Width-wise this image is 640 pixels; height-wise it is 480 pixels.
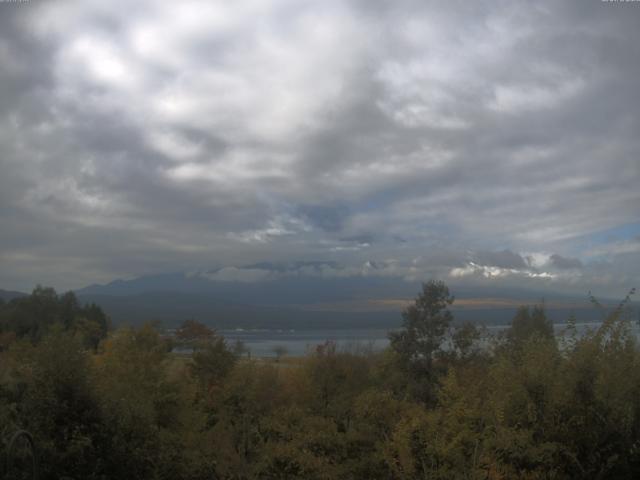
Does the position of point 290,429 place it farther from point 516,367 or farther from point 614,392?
point 614,392

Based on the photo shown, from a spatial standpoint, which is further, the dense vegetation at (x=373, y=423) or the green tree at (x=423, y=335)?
the green tree at (x=423, y=335)

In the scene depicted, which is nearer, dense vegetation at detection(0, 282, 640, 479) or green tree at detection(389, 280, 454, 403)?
dense vegetation at detection(0, 282, 640, 479)

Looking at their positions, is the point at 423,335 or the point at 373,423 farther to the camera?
the point at 423,335

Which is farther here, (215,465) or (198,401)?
(198,401)

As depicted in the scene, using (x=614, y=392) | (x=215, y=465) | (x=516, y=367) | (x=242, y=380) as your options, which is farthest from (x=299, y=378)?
(x=614, y=392)

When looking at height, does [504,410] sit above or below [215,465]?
above

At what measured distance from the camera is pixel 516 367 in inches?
761

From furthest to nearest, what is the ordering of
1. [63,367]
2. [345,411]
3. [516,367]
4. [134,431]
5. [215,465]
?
[345,411] < [215,465] < [516,367] < [134,431] < [63,367]

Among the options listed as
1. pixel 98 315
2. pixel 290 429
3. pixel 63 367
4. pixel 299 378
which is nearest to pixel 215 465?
pixel 290 429

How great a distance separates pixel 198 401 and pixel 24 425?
92.6ft

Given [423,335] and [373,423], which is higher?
[423,335]

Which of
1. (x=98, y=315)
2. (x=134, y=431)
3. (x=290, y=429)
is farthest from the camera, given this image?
(x=98, y=315)

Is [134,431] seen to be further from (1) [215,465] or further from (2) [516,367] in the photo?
(2) [516,367]

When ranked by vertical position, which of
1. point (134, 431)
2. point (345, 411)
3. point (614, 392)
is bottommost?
point (345, 411)
